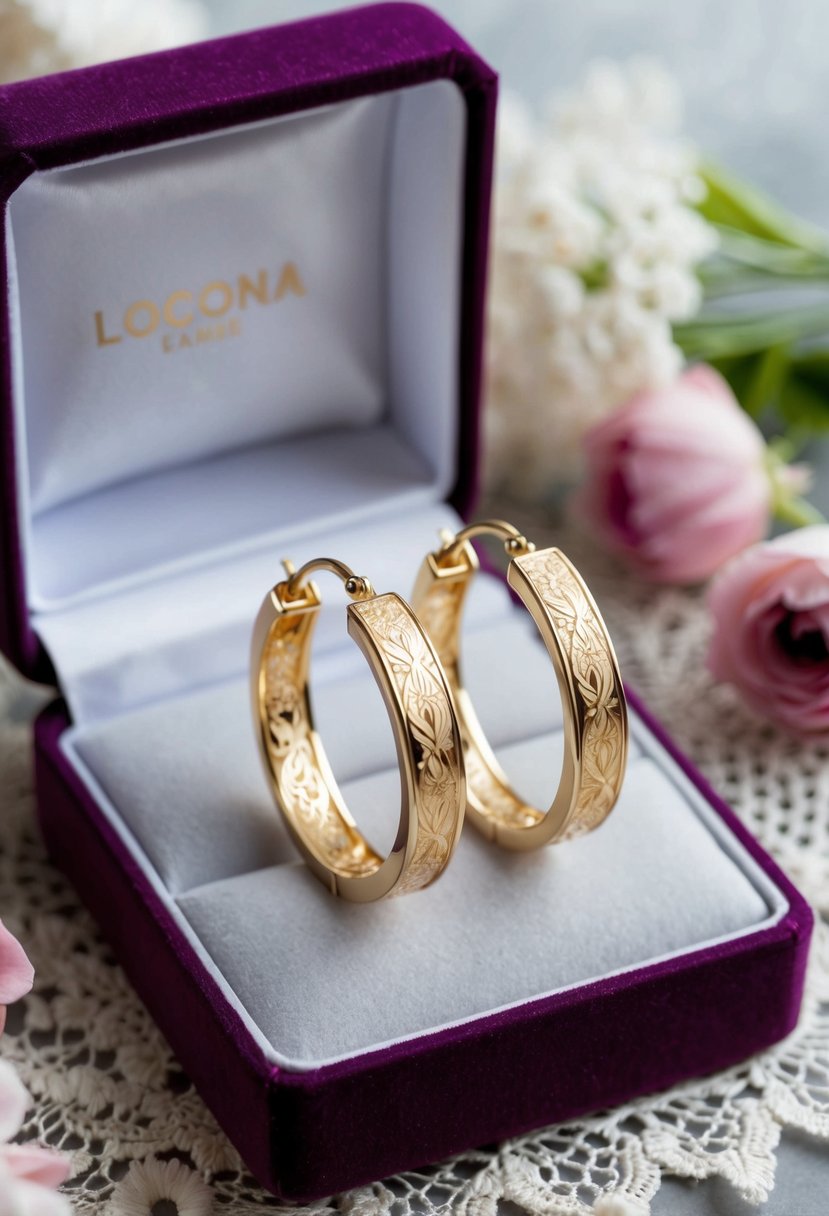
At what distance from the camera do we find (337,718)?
1335 millimetres

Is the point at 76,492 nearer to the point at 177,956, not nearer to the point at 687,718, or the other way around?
the point at 177,956

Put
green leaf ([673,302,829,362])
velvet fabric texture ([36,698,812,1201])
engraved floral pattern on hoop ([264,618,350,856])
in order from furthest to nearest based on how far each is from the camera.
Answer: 1. green leaf ([673,302,829,362])
2. engraved floral pattern on hoop ([264,618,350,856])
3. velvet fabric texture ([36,698,812,1201])

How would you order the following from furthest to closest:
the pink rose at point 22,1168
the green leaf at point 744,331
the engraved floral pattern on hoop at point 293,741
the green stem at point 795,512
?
1. the green leaf at point 744,331
2. the green stem at point 795,512
3. the engraved floral pattern on hoop at point 293,741
4. the pink rose at point 22,1168

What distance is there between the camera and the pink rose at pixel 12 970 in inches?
38.8

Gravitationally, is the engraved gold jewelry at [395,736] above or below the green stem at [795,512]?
above

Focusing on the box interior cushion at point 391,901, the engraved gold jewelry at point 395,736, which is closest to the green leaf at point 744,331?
the box interior cushion at point 391,901

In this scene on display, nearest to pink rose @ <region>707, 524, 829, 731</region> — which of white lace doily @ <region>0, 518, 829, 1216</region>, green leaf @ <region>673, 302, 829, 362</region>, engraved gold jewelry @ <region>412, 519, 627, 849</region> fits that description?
white lace doily @ <region>0, 518, 829, 1216</region>

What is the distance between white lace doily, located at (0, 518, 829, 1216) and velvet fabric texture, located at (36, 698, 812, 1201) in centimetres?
2

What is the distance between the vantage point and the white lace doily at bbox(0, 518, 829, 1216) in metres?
1.11

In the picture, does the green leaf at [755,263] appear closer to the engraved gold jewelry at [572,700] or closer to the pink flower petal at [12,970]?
the engraved gold jewelry at [572,700]

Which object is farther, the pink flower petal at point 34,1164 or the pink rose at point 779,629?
the pink rose at point 779,629

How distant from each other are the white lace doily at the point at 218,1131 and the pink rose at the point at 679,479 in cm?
26

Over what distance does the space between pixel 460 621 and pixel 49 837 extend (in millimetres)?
346

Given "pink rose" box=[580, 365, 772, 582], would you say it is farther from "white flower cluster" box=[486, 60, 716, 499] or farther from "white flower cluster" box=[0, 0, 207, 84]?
"white flower cluster" box=[0, 0, 207, 84]
